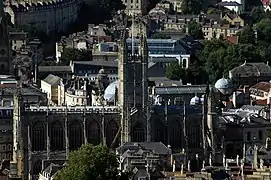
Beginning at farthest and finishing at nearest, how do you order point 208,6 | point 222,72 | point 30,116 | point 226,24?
point 208,6, point 226,24, point 222,72, point 30,116

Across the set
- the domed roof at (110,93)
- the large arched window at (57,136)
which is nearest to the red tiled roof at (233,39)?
the domed roof at (110,93)

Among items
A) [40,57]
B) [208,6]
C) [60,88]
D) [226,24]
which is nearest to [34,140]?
[60,88]

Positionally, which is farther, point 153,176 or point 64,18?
point 64,18

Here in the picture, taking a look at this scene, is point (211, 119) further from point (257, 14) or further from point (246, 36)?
point (257, 14)

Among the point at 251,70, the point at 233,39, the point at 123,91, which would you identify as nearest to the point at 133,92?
the point at 123,91

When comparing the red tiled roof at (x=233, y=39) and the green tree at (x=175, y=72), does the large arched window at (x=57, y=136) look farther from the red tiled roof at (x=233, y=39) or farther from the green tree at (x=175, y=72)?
the red tiled roof at (x=233, y=39)

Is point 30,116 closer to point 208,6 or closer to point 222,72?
point 222,72
